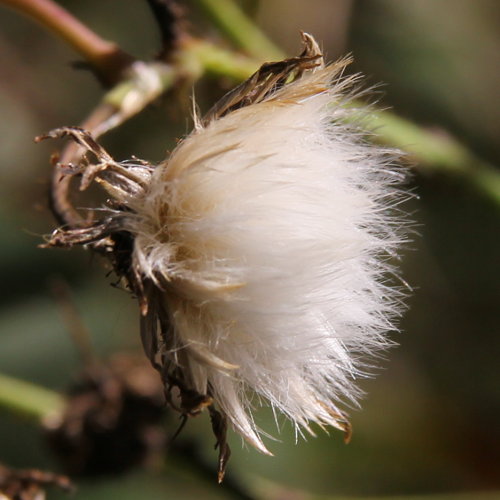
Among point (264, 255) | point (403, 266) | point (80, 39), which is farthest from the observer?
point (403, 266)

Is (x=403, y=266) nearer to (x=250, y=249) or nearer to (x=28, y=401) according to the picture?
(x=28, y=401)

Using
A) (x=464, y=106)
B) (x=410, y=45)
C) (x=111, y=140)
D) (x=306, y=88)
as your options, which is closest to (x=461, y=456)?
(x=464, y=106)

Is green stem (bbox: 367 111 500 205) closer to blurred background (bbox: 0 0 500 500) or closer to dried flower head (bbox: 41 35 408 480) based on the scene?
dried flower head (bbox: 41 35 408 480)

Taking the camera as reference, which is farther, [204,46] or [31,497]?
[204,46]

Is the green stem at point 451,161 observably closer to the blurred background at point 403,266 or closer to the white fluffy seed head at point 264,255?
the white fluffy seed head at point 264,255

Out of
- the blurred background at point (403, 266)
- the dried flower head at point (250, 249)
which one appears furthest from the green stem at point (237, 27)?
the blurred background at point (403, 266)

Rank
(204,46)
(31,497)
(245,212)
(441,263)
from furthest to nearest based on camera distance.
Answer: (441,263) → (204,46) → (31,497) → (245,212)

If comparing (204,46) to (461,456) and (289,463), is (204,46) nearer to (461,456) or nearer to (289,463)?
(289,463)

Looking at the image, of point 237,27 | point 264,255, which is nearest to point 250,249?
point 264,255
